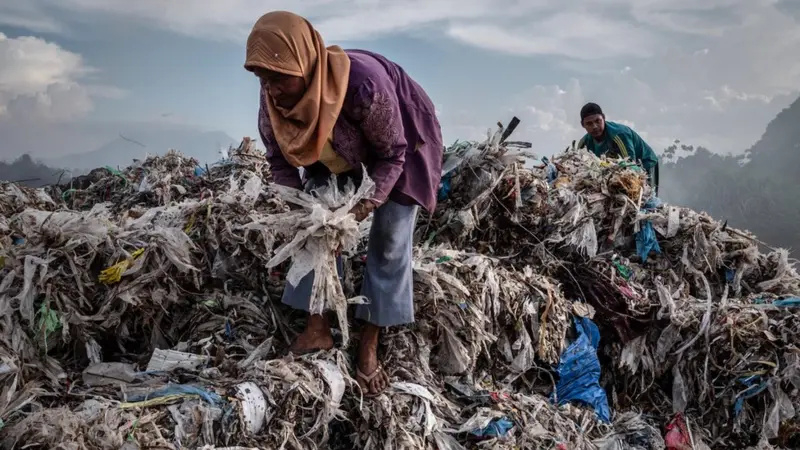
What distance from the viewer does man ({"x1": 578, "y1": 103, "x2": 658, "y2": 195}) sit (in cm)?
589

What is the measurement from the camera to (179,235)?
2934 millimetres

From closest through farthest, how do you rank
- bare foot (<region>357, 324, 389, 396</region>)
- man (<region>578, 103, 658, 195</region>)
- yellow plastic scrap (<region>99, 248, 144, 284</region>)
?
bare foot (<region>357, 324, 389, 396</region>) → yellow plastic scrap (<region>99, 248, 144, 284</region>) → man (<region>578, 103, 658, 195</region>)

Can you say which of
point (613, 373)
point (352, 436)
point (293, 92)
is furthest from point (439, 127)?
point (613, 373)

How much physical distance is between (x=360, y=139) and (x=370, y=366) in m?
0.99

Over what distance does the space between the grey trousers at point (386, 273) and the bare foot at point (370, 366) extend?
0.07m

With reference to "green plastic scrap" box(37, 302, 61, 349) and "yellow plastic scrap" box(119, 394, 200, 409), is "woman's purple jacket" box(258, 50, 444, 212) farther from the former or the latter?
"green plastic scrap" box(37, 302, 61, 349)

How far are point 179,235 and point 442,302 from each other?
1365 millimetres

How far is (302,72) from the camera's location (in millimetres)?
2160

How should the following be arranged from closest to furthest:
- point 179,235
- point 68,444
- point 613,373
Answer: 1. point 68,444
2. point 179,235
3. point 613,373

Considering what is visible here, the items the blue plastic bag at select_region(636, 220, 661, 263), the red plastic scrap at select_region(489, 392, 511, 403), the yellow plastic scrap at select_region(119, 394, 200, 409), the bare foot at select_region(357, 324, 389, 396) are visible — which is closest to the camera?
the yellow plastic scrap at select_region(119, 394, 200, 409)

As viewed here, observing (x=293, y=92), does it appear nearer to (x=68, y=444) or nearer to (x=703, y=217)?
(x=68, y=444)

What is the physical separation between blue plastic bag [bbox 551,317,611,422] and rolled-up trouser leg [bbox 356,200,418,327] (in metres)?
1.12

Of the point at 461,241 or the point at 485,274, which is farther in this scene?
the point at 461,241

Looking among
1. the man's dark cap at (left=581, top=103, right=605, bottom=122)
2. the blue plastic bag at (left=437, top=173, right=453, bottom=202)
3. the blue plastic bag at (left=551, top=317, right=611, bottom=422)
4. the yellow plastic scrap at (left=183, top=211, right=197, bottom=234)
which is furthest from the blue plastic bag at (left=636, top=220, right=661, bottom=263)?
the yellow plastic scrap at (left=183, top=211, right=197, bottom=234)
